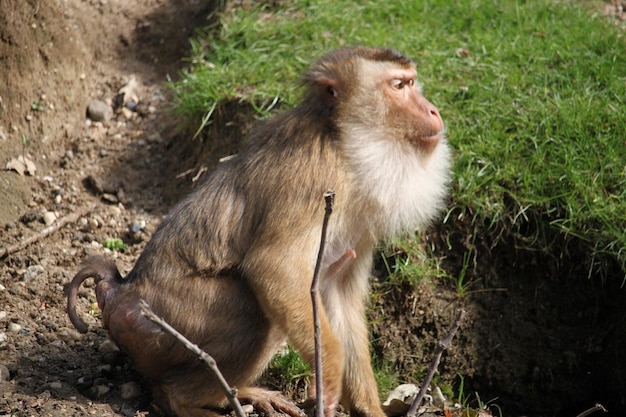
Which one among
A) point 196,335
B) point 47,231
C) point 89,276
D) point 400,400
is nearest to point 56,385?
point 89,276

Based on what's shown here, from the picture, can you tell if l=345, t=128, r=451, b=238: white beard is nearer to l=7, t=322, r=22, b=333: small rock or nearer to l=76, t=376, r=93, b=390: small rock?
l=76, t=376, r=93, b=390: small rock

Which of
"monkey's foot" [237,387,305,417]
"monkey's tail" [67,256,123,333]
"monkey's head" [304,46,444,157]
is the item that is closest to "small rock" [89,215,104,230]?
"monkey's tail" [67,256,123,333]

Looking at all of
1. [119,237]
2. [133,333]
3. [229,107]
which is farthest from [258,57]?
[133,333]

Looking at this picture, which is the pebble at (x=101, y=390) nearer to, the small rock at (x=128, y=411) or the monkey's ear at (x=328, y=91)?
the small rock at (x=128, y=411)

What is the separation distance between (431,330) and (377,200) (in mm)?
1573

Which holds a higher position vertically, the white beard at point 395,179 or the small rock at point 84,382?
the white beard at point 395,179

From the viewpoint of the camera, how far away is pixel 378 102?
4.18 m

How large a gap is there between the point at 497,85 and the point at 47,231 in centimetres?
349

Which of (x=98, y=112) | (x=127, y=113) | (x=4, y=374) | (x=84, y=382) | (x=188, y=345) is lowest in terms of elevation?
(x=84, y=382)

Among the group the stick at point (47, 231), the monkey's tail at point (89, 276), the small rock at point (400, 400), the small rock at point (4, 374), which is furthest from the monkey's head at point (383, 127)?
the stick at point (47, 231)

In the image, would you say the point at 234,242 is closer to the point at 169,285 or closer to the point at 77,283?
the point at 169,285

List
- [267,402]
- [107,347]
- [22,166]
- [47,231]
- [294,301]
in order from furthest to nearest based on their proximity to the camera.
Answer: [22,166] → [47,231] → [107,347] → [267,402] → [294,301]

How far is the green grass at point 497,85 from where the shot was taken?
5.39m

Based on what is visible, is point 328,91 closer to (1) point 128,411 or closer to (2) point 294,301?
(2) point 294,301
